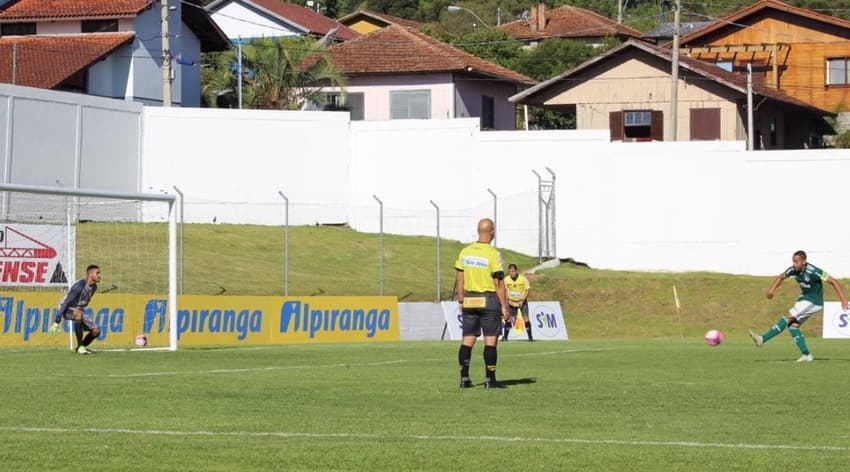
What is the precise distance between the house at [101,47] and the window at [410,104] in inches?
336

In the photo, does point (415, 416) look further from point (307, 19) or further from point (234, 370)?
point (307, 19)

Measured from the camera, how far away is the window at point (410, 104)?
2446 inches

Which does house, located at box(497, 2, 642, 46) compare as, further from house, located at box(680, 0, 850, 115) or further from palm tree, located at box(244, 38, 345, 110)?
palm tree, located at box(244, 38, 345, 110)

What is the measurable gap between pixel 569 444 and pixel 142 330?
19138 millimetres

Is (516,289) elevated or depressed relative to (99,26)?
depressed

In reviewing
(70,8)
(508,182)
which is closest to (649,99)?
(508,182)

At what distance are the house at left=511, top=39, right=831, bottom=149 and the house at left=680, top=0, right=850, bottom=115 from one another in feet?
28.8

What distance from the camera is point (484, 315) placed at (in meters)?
16.0

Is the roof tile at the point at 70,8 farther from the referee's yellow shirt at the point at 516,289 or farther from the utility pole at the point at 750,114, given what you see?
the referee's yellow shirt at the point at 516,289

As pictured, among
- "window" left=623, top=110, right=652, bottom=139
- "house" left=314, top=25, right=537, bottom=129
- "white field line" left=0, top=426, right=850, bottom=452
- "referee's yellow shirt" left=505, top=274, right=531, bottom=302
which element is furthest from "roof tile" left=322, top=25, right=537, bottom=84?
"white field line" left=0, top=426, right=850, bottom=452

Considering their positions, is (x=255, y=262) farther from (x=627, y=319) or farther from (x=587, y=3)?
(x=587, y=3)

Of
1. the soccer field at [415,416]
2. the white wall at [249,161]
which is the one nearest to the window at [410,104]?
the white wall at [249,161]

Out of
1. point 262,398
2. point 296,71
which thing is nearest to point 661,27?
point 296,71

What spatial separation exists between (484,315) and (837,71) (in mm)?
61020
